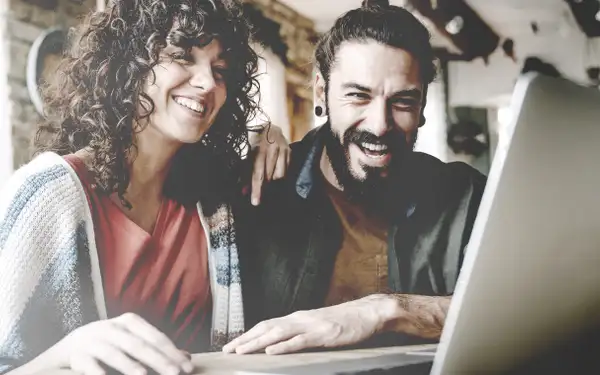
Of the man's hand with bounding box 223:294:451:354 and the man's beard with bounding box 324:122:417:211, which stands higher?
the man's beard with bounding box 324:122:417:211

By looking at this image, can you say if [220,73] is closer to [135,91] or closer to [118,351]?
[135,91]

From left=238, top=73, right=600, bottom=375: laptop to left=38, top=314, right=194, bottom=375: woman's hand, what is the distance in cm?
72

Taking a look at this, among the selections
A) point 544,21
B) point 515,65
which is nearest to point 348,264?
point 515,65

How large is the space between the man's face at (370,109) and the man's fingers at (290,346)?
0.41 meters

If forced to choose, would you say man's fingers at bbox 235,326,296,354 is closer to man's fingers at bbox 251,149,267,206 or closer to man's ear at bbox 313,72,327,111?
man's fingers at bbox 251,149,267,206

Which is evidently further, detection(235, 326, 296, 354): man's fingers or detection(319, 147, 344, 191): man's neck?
detection(319, 147, 344, 191): man's neck

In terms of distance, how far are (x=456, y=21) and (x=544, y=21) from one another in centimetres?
24

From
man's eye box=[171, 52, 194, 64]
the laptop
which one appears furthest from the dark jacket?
the laptop

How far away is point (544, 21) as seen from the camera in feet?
6.10

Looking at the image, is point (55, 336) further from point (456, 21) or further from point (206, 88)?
point (456, 21)

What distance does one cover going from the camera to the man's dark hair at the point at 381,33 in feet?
5.97

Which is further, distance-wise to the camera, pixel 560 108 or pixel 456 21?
pixel 456 21

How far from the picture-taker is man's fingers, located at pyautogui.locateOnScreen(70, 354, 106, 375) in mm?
1655

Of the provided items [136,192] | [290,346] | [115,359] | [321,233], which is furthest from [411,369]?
[136,192]
